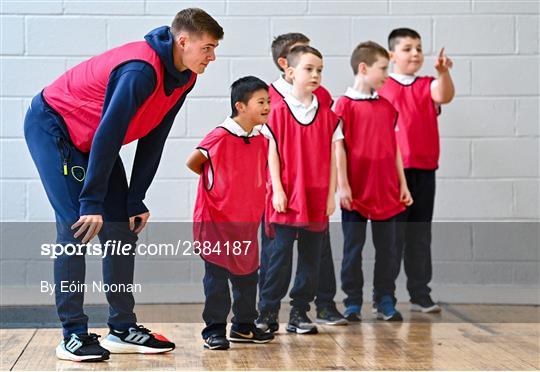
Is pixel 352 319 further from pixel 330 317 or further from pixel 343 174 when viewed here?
pixel 343 174

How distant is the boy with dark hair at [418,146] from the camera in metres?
4.21

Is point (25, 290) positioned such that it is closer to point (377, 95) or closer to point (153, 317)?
point (153, 317)

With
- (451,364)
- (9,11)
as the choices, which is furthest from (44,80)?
(451,364)

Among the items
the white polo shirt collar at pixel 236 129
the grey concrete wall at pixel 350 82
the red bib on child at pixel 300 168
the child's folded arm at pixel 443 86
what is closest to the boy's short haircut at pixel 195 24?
the white polo shirt collar at pixel 236 129

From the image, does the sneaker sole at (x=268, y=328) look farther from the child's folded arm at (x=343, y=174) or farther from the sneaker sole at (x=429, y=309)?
the sneaker sole at (x=429, y=309)

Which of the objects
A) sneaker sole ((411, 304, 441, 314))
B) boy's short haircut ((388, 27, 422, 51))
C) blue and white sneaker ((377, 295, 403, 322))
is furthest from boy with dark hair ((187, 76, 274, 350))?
boy's short haircut ((388, 27, 422, 51))

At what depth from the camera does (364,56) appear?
4.07 m

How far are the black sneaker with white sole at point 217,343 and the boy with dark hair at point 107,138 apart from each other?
28 centimetres

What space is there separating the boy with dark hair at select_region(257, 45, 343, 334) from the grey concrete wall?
36.6 inches

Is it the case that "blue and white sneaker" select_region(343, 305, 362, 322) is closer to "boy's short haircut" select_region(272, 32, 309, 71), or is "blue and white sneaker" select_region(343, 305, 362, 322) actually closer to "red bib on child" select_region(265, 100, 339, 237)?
"red bib on child" select_region(265, 100, 339, 237)

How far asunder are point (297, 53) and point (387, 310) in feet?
3.45

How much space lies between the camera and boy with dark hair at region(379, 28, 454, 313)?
13.8 feet

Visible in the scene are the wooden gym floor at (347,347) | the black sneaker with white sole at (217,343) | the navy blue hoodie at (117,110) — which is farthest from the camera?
the black sneaker with white sole at (217,343)

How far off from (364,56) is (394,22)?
2.14 feet
